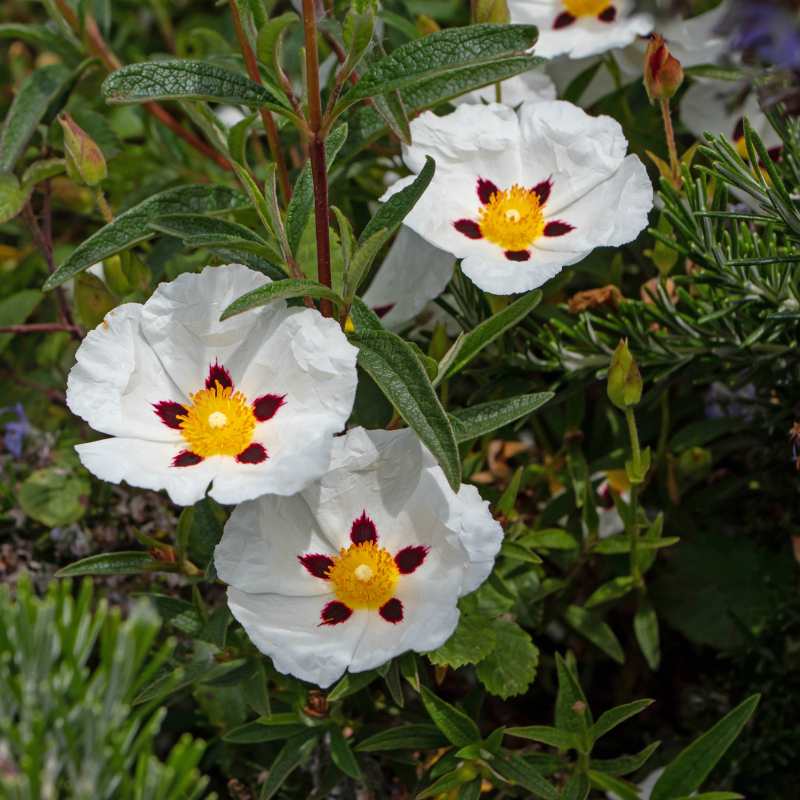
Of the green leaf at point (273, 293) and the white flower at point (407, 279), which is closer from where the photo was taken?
the green leaf at point (273, 293)

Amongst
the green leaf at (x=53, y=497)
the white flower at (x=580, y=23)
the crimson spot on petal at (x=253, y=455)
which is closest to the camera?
the crimson spot on petal at (x=253, y=455)

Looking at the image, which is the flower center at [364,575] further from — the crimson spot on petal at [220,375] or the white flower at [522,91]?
the white flower at [522,91]

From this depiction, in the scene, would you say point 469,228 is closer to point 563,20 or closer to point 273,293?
point 273,293

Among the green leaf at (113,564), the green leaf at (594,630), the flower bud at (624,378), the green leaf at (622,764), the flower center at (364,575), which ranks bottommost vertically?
the green leaf at (594,630)

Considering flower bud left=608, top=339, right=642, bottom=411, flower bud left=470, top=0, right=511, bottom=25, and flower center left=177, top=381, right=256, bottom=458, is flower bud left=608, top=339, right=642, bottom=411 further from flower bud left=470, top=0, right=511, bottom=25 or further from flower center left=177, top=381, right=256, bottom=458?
flower bud left=470, top=0, right=511, bottom=25

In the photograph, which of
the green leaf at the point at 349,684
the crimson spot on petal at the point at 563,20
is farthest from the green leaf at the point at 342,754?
the crimson spot on petal at the point at 563,20

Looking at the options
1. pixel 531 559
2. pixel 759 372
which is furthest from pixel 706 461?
pixel 531 559
